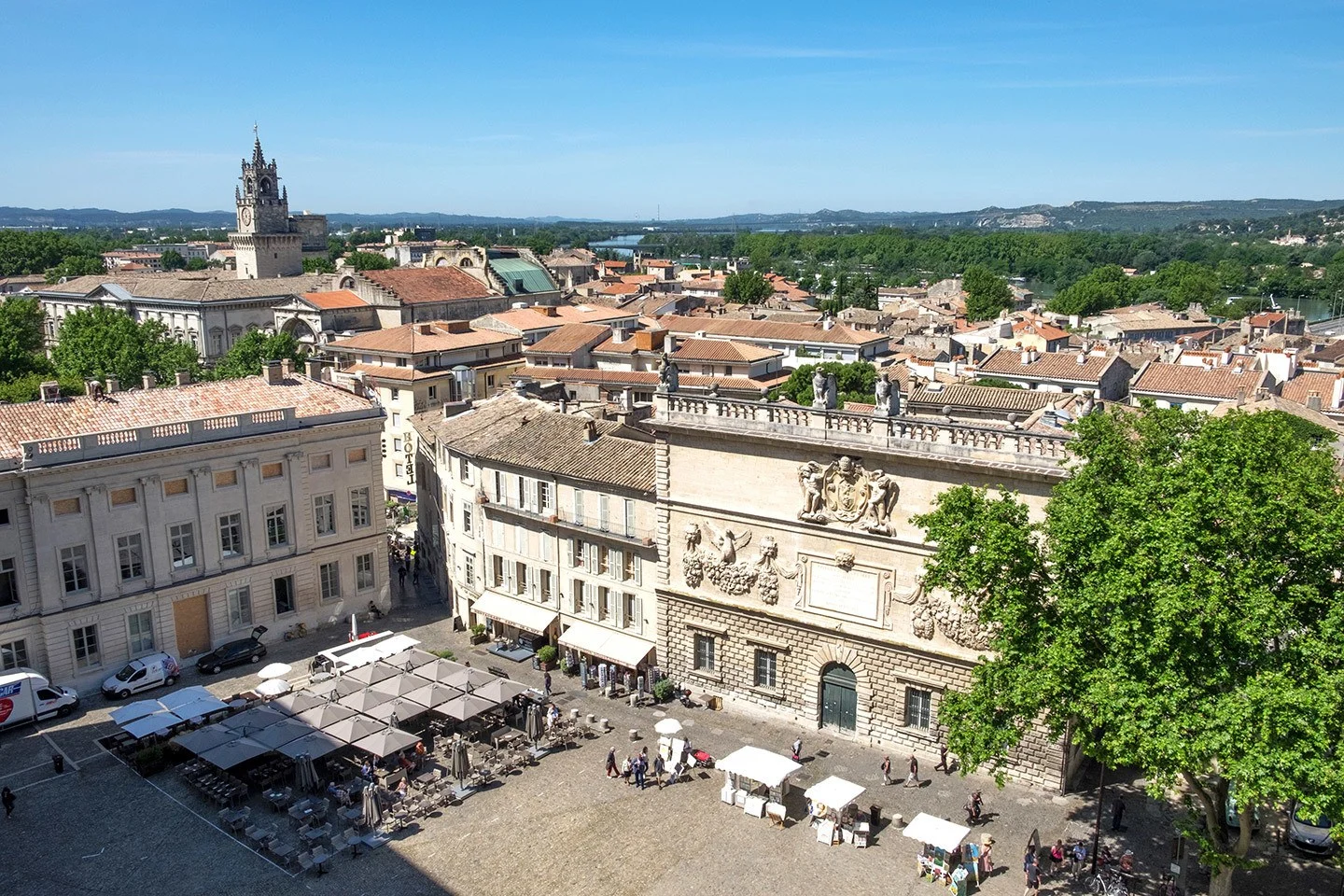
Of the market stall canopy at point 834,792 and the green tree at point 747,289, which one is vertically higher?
the green tree at point 747,289

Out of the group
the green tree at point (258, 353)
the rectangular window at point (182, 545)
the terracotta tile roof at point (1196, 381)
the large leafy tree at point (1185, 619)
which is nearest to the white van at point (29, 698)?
the rectangular window at point (182, 545)

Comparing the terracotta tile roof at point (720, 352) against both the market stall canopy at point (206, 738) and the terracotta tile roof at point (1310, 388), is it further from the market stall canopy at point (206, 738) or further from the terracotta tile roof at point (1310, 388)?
the market stall canopy at point (206, 738)

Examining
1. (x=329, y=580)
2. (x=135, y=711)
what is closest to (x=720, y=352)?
(x=329, y=580)

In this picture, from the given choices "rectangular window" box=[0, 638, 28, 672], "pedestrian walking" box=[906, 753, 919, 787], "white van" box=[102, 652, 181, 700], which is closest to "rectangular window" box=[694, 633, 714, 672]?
"pedestrian walking" box=[906, 753, 919, 787]

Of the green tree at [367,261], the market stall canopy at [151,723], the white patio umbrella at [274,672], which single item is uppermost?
the green tree at [367,261]

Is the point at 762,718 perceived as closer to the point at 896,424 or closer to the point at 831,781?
the point at 831,781

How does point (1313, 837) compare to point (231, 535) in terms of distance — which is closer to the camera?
point (1313, 837)

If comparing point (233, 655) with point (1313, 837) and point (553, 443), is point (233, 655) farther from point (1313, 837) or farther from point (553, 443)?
point (1313, 837)
